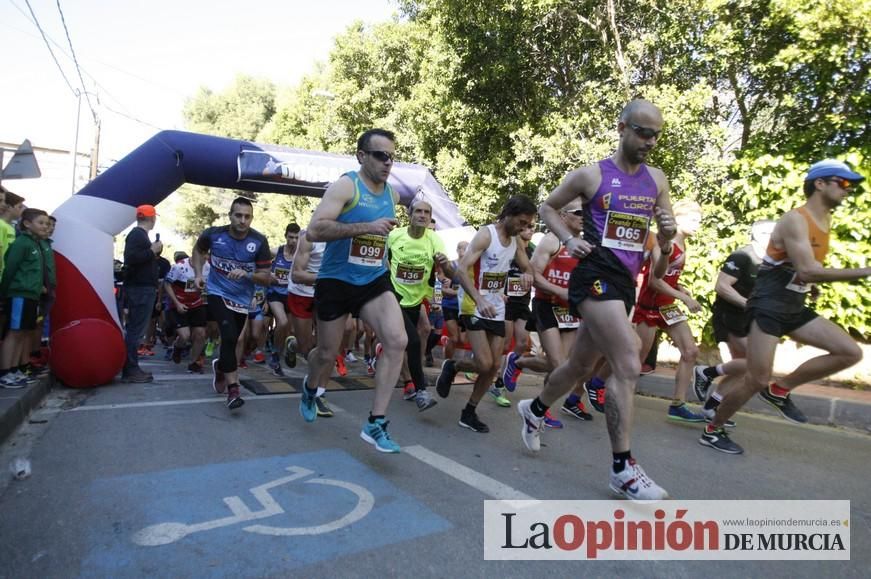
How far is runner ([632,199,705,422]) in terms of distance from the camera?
18.3 feet

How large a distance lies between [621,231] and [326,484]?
2.26m

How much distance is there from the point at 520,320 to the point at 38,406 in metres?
4.71

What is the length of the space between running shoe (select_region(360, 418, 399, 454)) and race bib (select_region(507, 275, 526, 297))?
2.68m

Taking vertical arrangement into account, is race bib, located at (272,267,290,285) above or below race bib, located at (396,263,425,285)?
below

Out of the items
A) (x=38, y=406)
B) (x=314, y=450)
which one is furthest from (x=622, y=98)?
(x=38, y=406)

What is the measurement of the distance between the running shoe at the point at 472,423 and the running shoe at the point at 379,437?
4.17ft

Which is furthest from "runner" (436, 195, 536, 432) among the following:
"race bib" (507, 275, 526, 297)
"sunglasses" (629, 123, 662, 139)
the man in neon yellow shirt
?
"sunglasses" (629, 123, 662, 139)

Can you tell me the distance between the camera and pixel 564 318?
5.67 metres

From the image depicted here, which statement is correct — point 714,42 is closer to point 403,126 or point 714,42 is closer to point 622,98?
point 622,98

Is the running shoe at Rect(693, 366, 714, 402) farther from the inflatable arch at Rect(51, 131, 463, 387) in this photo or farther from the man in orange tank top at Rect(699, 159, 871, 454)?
the inflatable arch at Rect(51, 131, 463, 387)

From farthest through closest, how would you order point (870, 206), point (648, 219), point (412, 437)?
point (870, 206) → point (412, 437) → point (648, 219)

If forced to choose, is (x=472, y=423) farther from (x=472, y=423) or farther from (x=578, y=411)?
(x=578, y=411)

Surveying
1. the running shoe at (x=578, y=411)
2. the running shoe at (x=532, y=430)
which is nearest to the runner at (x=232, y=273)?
the running shoe at (x=532, y=430)

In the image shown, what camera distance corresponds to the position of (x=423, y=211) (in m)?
6.18
